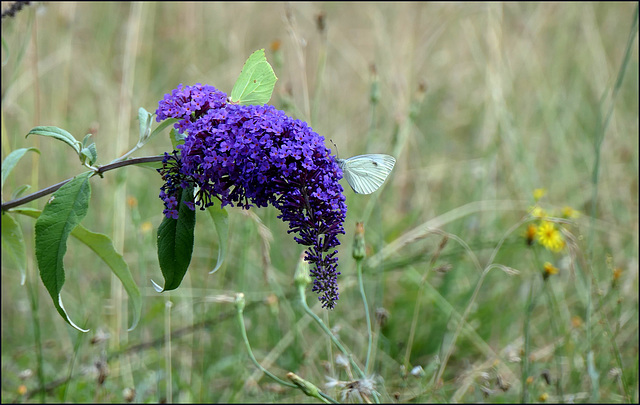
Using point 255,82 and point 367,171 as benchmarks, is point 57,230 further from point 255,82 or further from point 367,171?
point 367,171

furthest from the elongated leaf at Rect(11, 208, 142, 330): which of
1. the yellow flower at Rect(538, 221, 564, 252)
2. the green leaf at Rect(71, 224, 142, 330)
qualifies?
the yellow flower at Rect(538, 221, 564, 252)

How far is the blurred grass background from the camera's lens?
311cm

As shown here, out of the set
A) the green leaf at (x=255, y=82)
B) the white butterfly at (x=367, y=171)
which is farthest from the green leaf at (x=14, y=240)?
the white butterfly at (x=367, y=171)

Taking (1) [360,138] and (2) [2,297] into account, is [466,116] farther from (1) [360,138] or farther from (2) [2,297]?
(2) [2,297]

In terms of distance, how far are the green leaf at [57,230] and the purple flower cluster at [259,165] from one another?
0.70 ft

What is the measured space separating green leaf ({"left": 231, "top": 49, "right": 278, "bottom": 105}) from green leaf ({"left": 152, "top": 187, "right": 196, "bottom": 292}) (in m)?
0.36

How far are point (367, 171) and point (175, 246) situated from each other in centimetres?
60

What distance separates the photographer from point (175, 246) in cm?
165

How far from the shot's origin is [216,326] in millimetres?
3521

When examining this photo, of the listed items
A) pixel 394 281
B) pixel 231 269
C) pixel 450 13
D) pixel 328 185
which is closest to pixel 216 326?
pixel 231 269

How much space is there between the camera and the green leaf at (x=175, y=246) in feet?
5.38

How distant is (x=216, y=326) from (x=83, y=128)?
2.44 meters

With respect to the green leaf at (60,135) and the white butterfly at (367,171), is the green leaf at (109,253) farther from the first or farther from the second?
the white butterfly at (367,171)

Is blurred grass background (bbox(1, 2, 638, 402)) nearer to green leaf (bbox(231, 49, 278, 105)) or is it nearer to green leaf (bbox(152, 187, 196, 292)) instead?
green leaf (bbox(152, 187, 196, 292))
